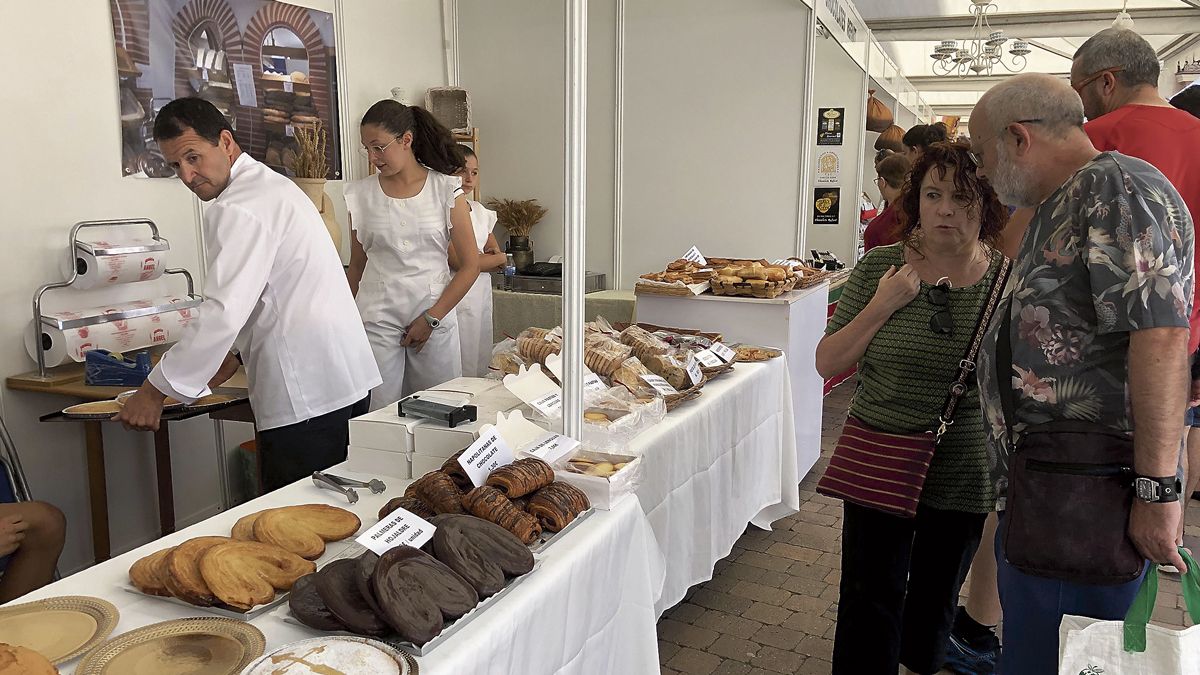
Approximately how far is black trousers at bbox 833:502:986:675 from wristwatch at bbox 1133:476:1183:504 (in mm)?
617

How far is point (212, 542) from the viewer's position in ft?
4.56

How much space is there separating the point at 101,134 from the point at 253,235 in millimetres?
1857

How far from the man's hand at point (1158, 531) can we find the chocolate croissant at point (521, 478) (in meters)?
1.04

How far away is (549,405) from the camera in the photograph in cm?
212

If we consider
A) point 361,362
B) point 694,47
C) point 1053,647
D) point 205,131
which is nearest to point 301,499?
point 361,362

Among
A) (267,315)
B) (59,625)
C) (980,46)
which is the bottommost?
(59,625)

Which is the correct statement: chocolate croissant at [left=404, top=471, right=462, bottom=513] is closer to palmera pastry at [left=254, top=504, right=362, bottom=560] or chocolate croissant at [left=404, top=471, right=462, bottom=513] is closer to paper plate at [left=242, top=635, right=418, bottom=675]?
palmera pastry at [left=254, top=504, right=362, bottom=560]

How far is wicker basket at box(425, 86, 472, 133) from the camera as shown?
215 inches

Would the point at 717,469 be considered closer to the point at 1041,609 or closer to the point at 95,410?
the point at 1041,609

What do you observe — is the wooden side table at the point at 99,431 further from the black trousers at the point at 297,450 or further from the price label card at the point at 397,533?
the price label card at the point at 397,533

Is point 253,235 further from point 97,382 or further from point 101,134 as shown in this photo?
point 101,134

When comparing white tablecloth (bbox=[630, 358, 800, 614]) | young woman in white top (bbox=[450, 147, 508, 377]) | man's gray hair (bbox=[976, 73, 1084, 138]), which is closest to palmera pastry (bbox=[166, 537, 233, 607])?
white tablecloth (bbox=[630, 358, 800, 614])

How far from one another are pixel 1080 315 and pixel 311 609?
4.34ft

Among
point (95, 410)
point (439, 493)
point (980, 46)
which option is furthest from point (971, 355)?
point (980, 46)
